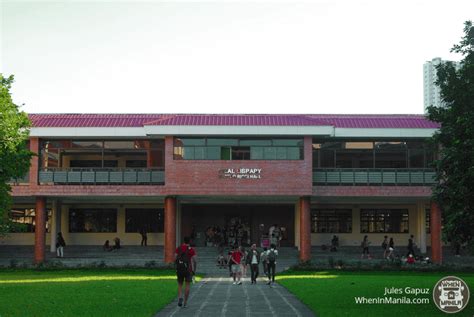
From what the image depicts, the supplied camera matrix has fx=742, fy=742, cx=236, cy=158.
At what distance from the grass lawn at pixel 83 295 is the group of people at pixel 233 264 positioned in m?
0.81

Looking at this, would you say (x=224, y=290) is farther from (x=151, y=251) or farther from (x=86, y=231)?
(x=86, y=231)

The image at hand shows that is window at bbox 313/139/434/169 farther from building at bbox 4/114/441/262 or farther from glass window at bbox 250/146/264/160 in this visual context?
glass window at bbox 250/146/264/160

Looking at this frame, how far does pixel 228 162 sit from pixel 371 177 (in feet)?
26.3

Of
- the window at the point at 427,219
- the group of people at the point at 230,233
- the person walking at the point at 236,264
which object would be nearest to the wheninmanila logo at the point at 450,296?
the person walking at the point at 236,264

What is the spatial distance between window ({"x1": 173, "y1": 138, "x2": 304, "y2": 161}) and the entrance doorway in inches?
324

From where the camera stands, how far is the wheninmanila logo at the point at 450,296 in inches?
627

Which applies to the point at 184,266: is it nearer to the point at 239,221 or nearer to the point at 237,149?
the point at 237,149

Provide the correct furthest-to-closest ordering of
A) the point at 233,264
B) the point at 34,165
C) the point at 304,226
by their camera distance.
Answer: the point at 34,165 < the point at 304,226 < the point at 233,264

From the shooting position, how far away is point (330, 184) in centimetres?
4047

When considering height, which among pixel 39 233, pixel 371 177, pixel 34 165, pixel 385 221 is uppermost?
pixel 34 165

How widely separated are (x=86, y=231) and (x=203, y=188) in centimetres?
1167

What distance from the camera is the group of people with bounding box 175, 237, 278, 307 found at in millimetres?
17781

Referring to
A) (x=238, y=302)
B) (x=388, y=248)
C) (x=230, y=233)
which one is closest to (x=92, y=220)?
(x=230, y=233)

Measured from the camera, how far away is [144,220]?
4681cm
